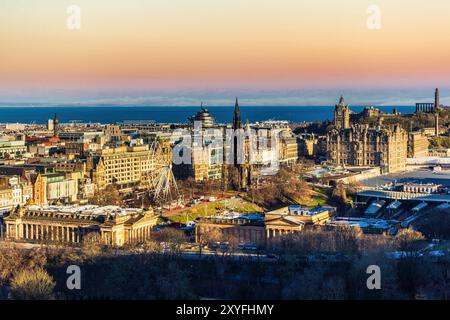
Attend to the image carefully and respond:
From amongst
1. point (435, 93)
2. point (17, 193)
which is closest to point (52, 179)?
point (17, 193)

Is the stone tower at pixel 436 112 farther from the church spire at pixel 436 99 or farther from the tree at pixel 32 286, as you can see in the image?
the tree at pixel 32 286

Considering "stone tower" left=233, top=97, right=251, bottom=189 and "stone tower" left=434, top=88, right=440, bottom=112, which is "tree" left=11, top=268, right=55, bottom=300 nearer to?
"stone tower" left=233, top=97, right=251, bottom=189

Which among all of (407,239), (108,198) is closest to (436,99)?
(108,198)

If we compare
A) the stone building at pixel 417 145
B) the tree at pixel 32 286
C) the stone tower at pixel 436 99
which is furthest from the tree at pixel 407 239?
the stone tower at pixel 436 99

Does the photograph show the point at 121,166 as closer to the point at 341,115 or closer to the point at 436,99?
the point at 341,115

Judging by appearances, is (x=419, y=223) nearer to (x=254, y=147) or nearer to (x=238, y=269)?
(x=238, y=269)

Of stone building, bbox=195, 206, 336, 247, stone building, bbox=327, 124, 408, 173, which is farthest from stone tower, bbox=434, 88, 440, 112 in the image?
stone building, bbox=195, 206, 336, 247
